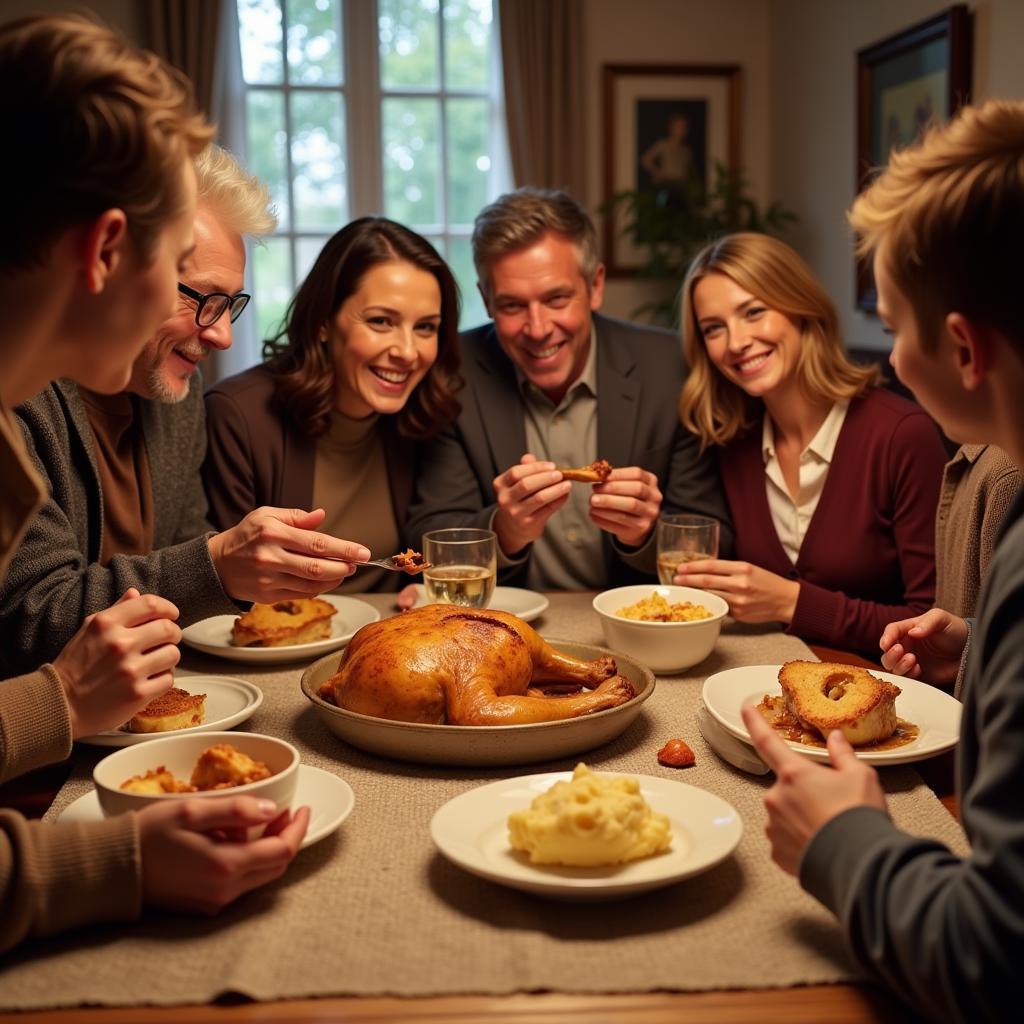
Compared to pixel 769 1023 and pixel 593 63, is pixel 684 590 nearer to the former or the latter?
pixel 769 1023

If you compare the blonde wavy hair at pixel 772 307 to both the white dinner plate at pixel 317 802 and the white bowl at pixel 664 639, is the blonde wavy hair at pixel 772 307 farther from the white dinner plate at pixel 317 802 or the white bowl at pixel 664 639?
the white dinner plate at pixel 317 802

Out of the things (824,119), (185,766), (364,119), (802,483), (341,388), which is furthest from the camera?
(364,119)

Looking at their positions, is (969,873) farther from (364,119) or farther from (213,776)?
(364,119)

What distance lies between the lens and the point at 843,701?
1.48 meters

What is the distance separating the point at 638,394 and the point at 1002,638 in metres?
2.00

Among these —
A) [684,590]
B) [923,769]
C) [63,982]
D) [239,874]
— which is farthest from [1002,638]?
[684,590]

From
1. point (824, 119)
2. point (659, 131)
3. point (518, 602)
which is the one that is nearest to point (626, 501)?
point (518, 602)

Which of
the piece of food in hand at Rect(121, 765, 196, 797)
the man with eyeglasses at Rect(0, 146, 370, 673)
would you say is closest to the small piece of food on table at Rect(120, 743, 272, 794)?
the piece of food in hand at Rect(121, 765, 196, 797)

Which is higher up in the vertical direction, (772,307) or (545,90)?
(545,90)

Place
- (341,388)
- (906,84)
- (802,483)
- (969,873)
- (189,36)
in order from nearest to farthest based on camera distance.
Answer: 1. (969,873)
2. (802,483)
3. (341,388)
4. (906,84)
5. (189,36)

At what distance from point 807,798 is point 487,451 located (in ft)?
6.17

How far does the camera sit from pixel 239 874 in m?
1.10

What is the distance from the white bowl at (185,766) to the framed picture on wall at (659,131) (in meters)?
5.20

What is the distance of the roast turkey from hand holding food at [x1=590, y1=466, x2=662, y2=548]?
31.4 inches
